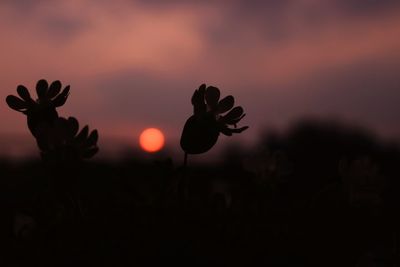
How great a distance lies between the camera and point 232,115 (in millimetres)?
1787

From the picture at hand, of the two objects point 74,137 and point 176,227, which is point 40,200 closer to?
point 74,137

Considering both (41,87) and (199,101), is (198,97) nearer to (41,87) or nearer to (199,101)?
(199,101)

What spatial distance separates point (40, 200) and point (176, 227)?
42cm

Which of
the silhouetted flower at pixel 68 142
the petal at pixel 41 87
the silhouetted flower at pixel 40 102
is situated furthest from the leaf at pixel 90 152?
the petal at pixel 41 87

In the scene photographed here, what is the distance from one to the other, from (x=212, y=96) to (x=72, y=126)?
0.41 m

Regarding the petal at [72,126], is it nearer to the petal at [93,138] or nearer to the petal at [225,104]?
the petal at [93,138]

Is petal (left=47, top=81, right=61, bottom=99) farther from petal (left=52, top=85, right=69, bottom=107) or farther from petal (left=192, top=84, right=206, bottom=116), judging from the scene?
petal (left=192, top=84, right=206, bottom=116)

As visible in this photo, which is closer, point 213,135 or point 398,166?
point 213,135

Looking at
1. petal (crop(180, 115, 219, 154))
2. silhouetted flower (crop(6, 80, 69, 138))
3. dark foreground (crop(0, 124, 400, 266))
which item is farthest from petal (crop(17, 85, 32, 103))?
petal (crop(180, 115, 219, 154))

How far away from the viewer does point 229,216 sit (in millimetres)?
1618

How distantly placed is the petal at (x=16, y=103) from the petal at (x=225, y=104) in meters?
0.54

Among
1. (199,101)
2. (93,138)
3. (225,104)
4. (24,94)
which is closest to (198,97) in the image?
(199,101)

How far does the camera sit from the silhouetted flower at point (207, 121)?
5.56 feet

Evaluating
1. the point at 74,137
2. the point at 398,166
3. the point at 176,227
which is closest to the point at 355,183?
the point at 176,227
